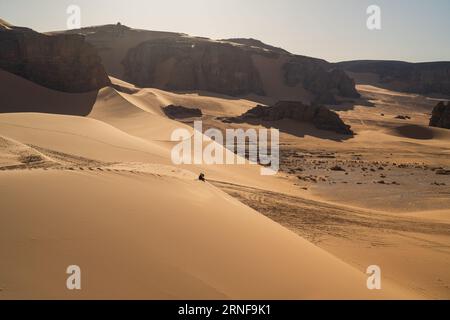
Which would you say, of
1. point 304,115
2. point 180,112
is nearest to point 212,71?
point 180,112

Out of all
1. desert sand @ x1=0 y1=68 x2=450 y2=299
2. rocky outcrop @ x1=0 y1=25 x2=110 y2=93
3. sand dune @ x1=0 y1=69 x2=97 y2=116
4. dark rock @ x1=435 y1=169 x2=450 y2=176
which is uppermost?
rocky outcrop @ x1=0 y1=25 x2=110 y2=93

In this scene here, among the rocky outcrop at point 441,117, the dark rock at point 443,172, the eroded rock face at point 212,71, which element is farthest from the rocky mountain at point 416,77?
the dark rock at point 443,172

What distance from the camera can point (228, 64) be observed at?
51094 mm

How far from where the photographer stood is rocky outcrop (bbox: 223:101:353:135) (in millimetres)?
31019

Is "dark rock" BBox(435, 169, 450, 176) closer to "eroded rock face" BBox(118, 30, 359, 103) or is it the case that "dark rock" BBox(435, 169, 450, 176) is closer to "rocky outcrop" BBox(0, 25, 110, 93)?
"rocky outcrop" BBox(0, 25, 110, 93)

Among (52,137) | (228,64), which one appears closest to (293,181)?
(52,137)

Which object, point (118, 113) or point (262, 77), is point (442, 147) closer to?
point (118, 113)

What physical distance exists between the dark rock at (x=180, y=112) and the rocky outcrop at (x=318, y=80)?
2453 cm

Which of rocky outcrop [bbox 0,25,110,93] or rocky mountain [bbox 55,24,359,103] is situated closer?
rocky outcrop [bbox 0,25,110,93]

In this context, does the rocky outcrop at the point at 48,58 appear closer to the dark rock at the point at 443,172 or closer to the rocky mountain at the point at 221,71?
the dark rock at the point at 443,172

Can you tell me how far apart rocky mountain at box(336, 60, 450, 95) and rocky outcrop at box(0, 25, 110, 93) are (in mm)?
64835

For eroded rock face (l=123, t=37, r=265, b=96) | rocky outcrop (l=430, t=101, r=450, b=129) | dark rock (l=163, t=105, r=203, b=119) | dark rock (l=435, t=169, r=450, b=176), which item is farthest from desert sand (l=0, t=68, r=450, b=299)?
eroded rock face (l=123, t=37, r=265, b=96)

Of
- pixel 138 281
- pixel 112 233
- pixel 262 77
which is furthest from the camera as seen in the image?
pixel 262 77
